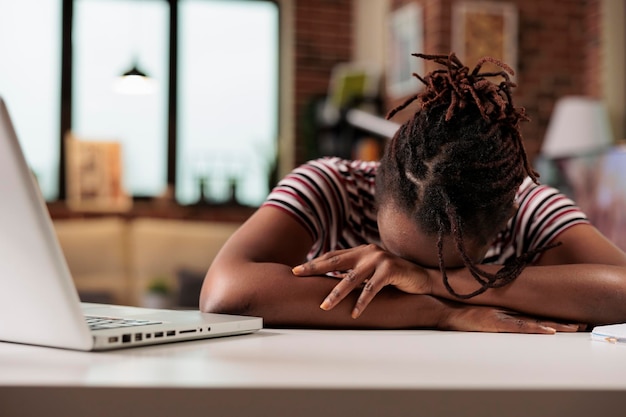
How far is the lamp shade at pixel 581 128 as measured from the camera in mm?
3932

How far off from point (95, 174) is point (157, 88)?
0.78m

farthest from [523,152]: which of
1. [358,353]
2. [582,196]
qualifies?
[582,196]

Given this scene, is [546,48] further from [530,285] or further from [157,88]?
[530,285]

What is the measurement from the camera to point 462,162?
1.05 metres

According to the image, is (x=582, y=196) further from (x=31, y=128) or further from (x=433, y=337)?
(x=31, y=128)

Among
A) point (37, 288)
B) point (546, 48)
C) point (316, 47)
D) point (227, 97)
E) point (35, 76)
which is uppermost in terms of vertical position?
point (316, 47)

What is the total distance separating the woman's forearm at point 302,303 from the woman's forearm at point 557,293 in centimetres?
5

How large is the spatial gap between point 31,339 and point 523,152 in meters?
0.69

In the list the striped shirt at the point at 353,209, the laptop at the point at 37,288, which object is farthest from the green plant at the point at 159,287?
the laptop at the point at 37,288

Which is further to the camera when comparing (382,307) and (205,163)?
(205,163)

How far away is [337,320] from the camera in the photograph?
105 cm

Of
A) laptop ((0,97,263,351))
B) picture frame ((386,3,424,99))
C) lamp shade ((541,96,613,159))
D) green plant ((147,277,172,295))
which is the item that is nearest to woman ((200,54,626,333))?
laptop ((0,97,263,351))

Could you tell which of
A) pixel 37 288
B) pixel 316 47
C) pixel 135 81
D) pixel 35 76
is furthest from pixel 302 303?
pixel 316 47

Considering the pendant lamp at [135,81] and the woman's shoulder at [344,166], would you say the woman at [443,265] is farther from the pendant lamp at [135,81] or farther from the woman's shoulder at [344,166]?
the pendant lamp at [135,81]
